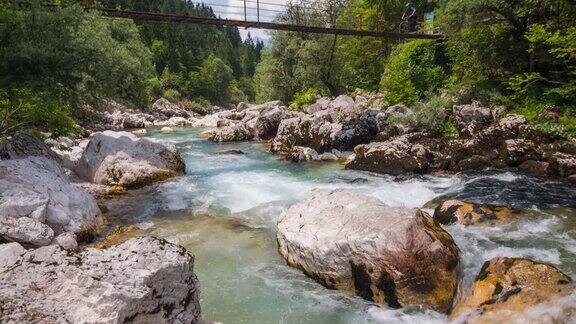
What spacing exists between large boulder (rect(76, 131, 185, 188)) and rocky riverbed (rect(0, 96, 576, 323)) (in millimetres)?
56

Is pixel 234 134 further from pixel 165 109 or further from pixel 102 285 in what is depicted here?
pixel 165 109

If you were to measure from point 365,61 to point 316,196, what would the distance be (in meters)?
28.1

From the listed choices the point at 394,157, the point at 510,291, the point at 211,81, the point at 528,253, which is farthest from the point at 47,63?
the point at 211,81

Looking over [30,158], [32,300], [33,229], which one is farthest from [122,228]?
[32,300]

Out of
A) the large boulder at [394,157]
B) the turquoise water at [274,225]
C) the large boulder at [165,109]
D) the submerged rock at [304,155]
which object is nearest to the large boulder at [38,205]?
the turquoise water at [274,225]

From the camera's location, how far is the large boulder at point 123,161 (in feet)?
46.9

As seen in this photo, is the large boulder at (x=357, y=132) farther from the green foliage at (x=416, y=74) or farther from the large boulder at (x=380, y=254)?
the large boulder at (x=380, y=254)

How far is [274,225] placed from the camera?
422 inches

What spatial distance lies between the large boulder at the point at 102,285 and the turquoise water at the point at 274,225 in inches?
74.2

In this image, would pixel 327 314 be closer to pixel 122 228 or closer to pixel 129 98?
pixel 122 228

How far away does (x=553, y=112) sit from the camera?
15242mm

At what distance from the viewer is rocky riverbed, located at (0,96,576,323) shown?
4980mm

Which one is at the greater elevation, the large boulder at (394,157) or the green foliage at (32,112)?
the green foliage at (32,112)

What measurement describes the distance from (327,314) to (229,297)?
183 cm
